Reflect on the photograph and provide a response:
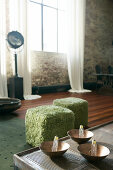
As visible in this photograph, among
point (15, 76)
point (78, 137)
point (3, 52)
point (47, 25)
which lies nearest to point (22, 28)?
point (3, 52)

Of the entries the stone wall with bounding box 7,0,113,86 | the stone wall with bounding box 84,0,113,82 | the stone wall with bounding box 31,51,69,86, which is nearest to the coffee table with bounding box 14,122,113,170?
the stone wall with bounding box 7,0,113,86

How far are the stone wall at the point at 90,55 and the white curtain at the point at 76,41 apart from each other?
0.29m

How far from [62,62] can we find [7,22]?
2464mm

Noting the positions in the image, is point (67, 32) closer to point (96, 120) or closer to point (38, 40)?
point (38, 40)

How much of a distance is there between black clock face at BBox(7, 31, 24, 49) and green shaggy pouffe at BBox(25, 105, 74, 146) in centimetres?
307

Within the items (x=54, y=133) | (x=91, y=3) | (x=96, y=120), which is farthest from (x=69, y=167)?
(x=91, y=3)

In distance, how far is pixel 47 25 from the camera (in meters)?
6.33

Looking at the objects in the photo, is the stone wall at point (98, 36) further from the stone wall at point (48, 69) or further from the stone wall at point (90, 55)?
the stone wall at point (48, 69)

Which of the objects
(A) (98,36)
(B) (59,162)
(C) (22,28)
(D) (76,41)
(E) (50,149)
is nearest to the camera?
(B) (59,162)

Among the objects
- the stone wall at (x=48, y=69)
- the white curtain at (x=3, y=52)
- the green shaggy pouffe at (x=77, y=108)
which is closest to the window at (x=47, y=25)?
the stone wall at (x=48, y=69)

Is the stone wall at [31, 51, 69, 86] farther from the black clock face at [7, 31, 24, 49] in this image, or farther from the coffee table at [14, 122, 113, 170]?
the coffee table at [14, 122, 113, 170]

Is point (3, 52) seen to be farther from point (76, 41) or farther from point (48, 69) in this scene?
point (76, 41)

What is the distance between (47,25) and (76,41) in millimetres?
1217

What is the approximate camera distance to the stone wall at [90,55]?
615cm
